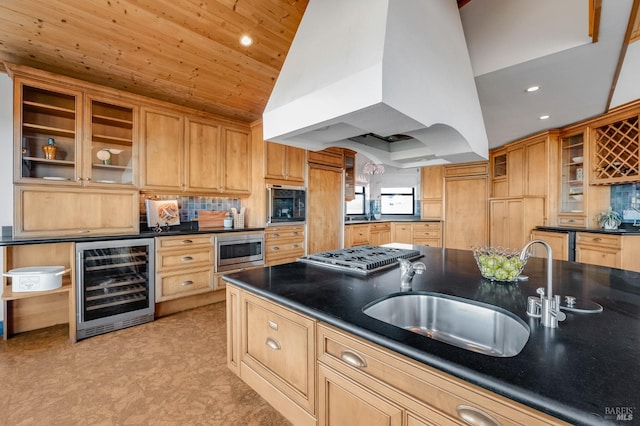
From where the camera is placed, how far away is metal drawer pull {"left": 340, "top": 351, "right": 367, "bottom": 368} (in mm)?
915

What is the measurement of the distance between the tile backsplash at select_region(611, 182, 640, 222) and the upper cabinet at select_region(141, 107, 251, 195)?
194 inches

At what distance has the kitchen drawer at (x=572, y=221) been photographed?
3797mm

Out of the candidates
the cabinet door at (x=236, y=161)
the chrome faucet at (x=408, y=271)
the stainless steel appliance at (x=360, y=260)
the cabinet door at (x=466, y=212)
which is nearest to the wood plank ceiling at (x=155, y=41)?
the cabinet door at (x=236, y=161)

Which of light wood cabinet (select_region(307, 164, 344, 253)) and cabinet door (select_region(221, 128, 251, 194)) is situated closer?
cabinet door (select_region(221, 128, 251, 194))

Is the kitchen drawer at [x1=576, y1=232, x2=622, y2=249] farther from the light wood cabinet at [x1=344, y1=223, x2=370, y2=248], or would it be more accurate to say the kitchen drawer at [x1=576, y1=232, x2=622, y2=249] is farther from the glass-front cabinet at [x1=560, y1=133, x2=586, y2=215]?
the light wood cabinet at [x1=344, y1=223, x2=370, y2=248]

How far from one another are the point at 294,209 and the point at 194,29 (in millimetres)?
2282

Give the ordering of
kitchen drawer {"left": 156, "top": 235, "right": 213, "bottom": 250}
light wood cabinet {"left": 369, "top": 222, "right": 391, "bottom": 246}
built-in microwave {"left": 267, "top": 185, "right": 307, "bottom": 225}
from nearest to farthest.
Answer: kitchen drawer {"left": 156, "top": 235, "right": 213, "bottom": 250} → built-in microwave {"left": 267, "top": 185, "right": 307, "bottom": 225} → light wood cabinet {"left": 369, "top": 222, "right": 391, "bottom": 246}

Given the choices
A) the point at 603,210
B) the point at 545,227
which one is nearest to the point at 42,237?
the point at 545,227

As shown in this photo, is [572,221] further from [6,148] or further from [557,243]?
[6,148]

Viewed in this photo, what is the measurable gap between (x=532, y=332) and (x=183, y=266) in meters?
3.08

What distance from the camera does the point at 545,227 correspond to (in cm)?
396

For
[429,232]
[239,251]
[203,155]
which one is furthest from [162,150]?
[429,232]

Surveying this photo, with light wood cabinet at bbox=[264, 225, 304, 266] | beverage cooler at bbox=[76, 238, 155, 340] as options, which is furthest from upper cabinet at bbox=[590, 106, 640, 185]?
beverage cooler at bbox=[76, 238, 155, 340]

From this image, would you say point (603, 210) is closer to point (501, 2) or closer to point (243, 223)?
point (501, 2)
